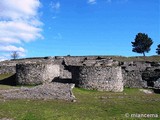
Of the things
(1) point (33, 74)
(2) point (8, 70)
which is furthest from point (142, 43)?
(1) point (33, 74)

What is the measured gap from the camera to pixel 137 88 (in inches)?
1544

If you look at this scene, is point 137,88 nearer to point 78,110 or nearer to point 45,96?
point 45,96

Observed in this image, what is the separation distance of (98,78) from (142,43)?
56627 mm

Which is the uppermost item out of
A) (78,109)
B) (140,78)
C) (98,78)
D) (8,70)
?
(8,70)

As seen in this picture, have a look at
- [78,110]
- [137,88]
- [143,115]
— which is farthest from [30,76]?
[143,115]

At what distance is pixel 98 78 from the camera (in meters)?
34.9

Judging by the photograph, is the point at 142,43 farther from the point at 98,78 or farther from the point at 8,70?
the point at 98,78

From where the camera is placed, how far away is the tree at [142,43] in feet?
291

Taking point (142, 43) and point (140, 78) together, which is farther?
point (142, 43)

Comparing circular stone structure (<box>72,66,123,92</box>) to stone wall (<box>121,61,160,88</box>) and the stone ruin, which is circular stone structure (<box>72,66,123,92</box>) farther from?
stone wall (<box>121,61,160,88</box>)

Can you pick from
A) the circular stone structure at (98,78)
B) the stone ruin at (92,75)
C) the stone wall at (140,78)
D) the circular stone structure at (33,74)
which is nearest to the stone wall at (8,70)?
the stone ruin at (92,75)

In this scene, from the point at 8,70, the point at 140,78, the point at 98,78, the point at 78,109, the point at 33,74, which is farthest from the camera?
the point at 8,70

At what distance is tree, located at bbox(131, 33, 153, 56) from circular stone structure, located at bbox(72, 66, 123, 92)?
2171 inches

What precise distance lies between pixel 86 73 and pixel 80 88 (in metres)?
1.84
